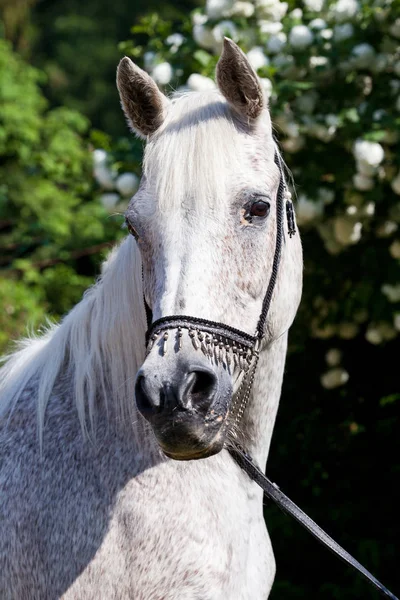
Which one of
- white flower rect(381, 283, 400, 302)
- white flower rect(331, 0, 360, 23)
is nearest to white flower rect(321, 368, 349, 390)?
white flower rect(381, 283, 400, 302)

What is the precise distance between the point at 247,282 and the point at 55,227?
5.91 meters

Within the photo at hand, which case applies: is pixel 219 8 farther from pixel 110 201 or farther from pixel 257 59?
pixel 110 201

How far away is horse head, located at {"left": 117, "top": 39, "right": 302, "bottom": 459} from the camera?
181 cm

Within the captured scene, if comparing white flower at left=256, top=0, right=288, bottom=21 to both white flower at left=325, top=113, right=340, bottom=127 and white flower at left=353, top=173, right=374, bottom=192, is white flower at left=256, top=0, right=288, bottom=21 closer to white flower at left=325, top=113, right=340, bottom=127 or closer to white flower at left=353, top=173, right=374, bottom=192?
white flower at left=325, top=113, right=340, bottom=127

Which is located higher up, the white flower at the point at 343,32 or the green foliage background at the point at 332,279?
the white flower at the point at 343,32

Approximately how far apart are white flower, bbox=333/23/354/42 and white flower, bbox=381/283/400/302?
1185 millimetres

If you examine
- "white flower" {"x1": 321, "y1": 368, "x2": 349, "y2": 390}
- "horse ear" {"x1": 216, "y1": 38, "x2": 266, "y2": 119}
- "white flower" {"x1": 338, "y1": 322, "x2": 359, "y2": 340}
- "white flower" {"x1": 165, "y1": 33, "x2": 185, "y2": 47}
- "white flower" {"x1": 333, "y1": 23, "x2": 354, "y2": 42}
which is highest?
"white flower" {"x1": 165, "y1": 33, "x2": 185, "y2": 47}

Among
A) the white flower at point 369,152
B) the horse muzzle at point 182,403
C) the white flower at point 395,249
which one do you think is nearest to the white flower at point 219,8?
the white flower at point 369,152

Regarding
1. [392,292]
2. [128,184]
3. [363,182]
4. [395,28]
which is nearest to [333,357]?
[392,292]

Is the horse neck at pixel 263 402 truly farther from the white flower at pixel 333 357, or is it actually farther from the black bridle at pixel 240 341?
the white flower at pixel 333 357

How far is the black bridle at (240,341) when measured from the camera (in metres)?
1.84

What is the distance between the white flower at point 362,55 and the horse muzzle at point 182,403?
2.39 meters

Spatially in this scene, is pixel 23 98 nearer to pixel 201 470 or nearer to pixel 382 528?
pixel 382 528

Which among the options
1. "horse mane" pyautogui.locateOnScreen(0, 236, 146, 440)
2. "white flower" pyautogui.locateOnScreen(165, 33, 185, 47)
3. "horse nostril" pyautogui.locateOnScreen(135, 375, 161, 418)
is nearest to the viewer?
"horse nostril" pyautogui.locateOnScreen(135, 375, 161, 418)
